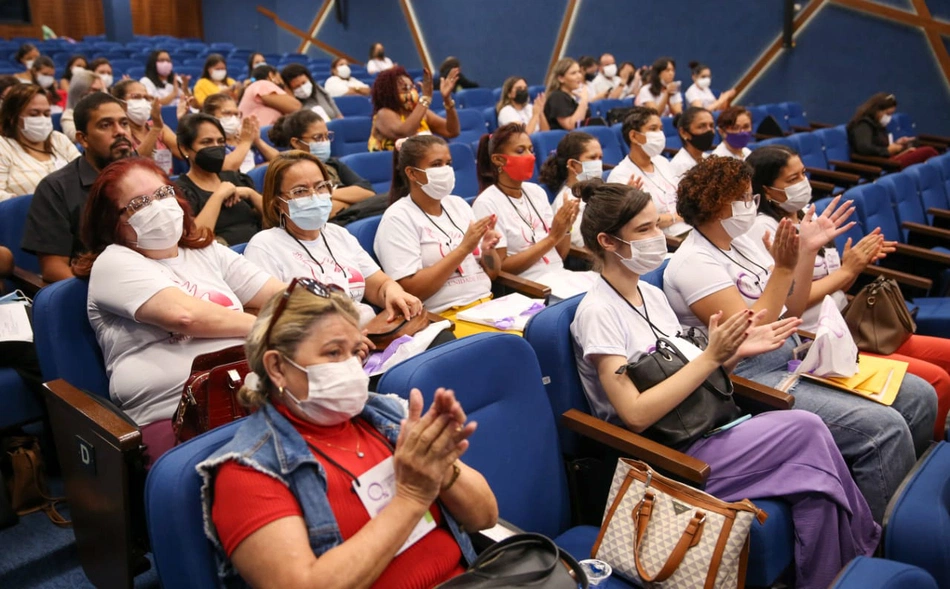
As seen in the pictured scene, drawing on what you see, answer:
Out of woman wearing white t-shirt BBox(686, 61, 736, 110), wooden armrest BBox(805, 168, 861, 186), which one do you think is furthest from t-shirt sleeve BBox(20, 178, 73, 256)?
woman wearing white t-shirt BBox(686, 61, 736, 110)

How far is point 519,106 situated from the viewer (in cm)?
645

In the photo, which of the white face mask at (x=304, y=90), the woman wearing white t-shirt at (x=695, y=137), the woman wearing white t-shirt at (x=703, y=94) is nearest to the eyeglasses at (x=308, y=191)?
the woman wearing white t-shirt at (x=695, y=137)

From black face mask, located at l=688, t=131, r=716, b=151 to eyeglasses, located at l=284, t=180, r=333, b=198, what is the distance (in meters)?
2.76

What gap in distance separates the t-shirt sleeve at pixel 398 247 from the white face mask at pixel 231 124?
1.63 m

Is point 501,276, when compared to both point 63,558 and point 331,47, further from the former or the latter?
point 331,47

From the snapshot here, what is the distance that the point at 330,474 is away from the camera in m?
1.40

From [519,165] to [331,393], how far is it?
7.14ft

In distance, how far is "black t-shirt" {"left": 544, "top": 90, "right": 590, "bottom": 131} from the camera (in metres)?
6.13

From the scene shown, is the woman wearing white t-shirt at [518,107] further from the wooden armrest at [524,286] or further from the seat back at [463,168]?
the wooden armrest at [524,286]

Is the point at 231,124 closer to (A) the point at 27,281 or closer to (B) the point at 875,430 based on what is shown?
(A) the point at 27,281

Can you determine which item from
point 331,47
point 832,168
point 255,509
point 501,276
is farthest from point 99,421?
point 331,47

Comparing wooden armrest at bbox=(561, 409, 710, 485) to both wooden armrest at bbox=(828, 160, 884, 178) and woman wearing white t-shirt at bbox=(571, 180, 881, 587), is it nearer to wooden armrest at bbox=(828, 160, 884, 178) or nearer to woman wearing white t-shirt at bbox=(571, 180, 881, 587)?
woman wearing white t-shirt at bbox=(571, 180, 881, 587)

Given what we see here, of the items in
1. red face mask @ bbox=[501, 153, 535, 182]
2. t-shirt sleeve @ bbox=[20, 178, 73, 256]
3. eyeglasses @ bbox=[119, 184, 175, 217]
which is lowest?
t-shirt sleeve @ bbox=[20, 178, 73, 256]

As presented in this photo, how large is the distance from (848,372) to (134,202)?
2.12 m
